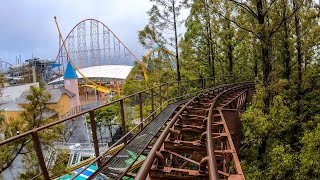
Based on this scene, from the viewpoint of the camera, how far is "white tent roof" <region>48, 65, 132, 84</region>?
53656mm

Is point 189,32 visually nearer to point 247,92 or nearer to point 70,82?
point 247,92

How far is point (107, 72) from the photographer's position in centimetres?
5622

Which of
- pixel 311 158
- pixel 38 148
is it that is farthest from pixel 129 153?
pixel 311 158

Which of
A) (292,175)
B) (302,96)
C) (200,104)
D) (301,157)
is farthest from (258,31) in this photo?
(302,96)

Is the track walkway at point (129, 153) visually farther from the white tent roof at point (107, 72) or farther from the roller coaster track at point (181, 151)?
the white tent roof at point (107, 72)

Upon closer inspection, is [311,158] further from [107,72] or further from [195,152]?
[107,72]

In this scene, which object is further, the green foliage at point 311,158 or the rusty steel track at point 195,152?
the green foliage at point 311,158

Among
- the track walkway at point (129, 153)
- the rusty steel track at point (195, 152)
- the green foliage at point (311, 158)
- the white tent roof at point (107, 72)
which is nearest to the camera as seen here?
the rusty steel track at point (195, 152)

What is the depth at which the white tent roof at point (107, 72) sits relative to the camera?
53.7 metres

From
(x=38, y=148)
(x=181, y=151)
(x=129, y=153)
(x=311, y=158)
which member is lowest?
(x=311, y=158)

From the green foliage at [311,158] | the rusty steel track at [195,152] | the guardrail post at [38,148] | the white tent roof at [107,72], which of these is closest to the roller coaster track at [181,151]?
the rusty steel track at [195,152]

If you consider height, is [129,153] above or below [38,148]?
below

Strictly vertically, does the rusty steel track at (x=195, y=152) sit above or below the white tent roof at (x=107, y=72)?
below

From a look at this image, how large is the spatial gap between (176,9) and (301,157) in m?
9.71
